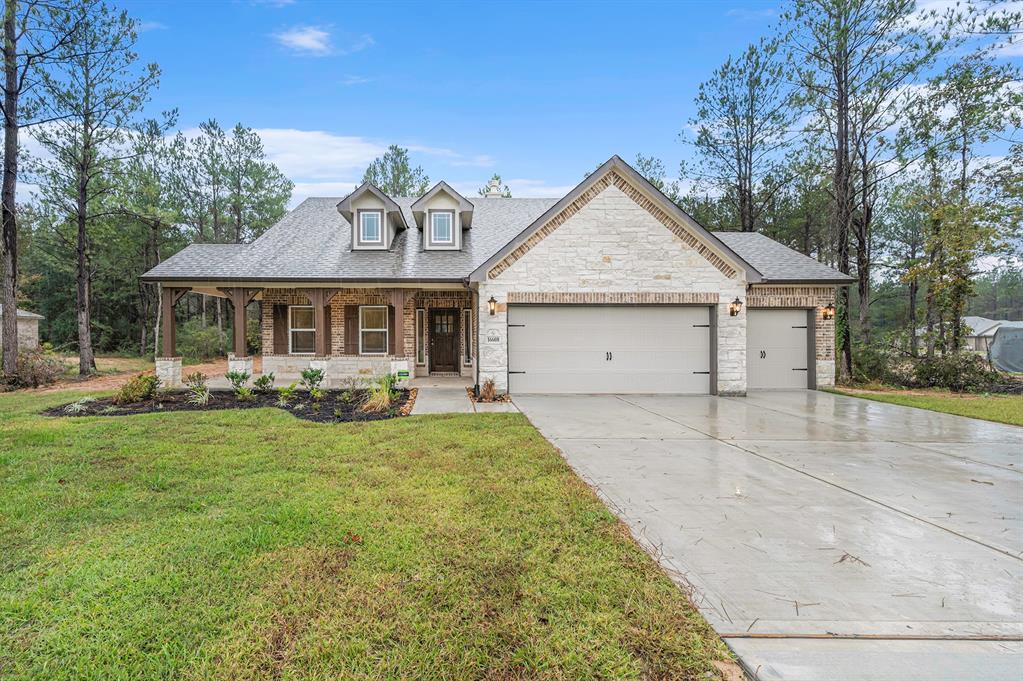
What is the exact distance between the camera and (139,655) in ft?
7.07

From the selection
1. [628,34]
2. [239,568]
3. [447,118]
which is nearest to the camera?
[239,568]

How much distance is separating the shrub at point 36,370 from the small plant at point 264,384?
304 inches

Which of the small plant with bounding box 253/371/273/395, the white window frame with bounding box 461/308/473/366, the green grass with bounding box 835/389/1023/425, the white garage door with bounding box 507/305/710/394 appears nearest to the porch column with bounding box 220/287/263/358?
the small plant with bounding box 253/371/273/395

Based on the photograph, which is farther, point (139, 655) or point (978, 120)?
point (978, 120)

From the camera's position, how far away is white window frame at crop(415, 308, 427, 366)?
14.5 meters

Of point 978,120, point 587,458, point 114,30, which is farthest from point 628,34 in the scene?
point 114,30

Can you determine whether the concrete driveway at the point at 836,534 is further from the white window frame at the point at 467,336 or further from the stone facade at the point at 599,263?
the white window frame at the point at 467,336

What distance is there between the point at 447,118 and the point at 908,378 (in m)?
20.1

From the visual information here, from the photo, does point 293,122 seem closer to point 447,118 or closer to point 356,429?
point 447,118

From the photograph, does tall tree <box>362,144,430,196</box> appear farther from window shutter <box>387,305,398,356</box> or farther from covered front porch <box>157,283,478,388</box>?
window shutter <box>387,305,398,356</box>

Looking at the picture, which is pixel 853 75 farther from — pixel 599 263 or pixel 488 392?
pixel 488 392

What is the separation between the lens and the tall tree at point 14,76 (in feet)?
41.9

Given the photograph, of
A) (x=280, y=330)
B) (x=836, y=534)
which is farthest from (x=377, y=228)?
(x=836, y=534)

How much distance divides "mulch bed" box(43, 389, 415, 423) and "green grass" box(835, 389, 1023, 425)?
11092 millimetres
